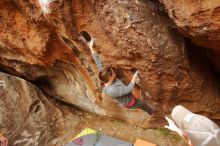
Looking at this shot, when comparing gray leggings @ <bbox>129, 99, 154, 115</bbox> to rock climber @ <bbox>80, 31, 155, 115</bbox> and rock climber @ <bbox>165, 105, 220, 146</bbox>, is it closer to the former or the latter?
rock climber @ <bbox>80, 31, 155, 115</bbox>

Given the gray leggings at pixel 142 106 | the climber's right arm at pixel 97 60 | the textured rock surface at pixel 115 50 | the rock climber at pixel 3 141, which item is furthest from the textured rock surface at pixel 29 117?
the climber's right arm at pixel 97 60

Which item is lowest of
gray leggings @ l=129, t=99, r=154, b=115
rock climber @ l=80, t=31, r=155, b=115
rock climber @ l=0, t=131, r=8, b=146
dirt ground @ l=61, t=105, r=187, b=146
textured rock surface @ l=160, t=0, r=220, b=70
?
dirt ground @ l=61, t=105, r=187, b=146

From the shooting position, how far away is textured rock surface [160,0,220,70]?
3312 millimetres

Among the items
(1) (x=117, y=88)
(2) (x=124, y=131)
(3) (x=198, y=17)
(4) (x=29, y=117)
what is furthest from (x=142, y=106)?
(4) (x=29, y=117)

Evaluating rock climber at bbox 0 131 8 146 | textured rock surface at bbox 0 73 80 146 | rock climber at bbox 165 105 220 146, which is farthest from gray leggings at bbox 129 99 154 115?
rock climber at bbox 0 131 8 146

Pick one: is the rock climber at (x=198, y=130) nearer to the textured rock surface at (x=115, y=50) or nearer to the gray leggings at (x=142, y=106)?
the gray leggings at (x=142, y=106)

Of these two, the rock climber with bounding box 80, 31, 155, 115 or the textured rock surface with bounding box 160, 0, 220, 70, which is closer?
the textured rock surface with bounding box 160, 0, 220, 70

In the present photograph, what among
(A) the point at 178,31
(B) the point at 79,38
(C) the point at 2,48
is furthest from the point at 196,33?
(C) the point at 2,48

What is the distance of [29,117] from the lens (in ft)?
18.2

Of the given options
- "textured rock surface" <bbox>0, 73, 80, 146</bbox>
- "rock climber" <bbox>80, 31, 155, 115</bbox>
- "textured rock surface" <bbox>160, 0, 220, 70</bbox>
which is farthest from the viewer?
"textured rock surface" <bbox>0, 73, 80, 146</bbox>

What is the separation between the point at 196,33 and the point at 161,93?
136cm

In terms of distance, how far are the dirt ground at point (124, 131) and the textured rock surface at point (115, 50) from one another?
153 mm

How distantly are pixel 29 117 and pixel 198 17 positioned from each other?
3.52 m

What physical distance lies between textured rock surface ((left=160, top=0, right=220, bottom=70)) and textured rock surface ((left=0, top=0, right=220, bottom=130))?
0.46 meters
